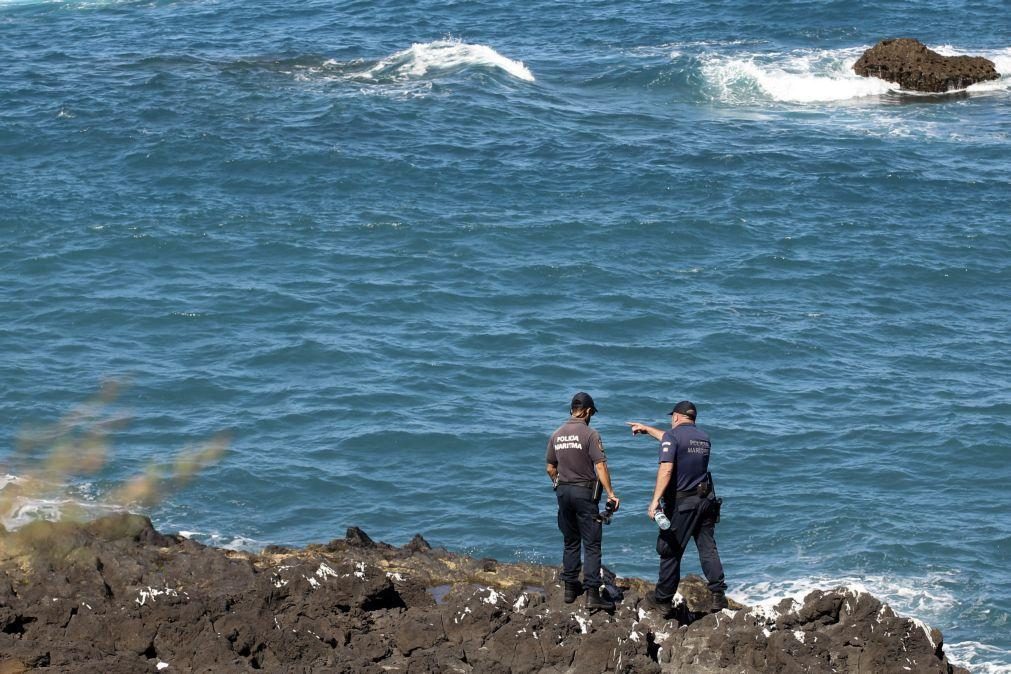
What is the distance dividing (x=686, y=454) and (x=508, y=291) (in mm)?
15919

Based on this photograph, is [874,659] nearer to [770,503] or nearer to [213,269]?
[770,503]

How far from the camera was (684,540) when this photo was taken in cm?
1434

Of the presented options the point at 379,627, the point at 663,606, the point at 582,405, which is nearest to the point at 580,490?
the point at 582,405

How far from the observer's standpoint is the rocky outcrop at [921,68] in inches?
1670

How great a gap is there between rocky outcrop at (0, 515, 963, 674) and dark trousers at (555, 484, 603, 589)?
0.38 meters

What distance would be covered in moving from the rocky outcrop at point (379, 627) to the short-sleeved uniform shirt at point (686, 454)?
1303 mm

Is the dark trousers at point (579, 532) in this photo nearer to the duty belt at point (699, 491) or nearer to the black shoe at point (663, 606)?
the black shoe at point (663, 606)

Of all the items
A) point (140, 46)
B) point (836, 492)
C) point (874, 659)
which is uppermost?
point (140, 46)

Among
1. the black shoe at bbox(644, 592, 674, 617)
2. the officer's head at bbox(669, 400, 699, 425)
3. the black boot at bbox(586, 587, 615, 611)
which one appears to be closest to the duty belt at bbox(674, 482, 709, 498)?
the officer's head at bbox(669, 400, 699, 425)

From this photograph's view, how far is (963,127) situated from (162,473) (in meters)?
25.2

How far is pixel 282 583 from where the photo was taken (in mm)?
14461

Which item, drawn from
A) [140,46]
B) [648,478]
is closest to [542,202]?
[648,478]

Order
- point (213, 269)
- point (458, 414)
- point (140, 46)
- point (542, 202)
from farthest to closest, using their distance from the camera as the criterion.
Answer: point (140, 46) → point (542, 202) → point (213, 269) → point (458, 414)

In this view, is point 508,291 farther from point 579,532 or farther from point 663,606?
point 663,606
